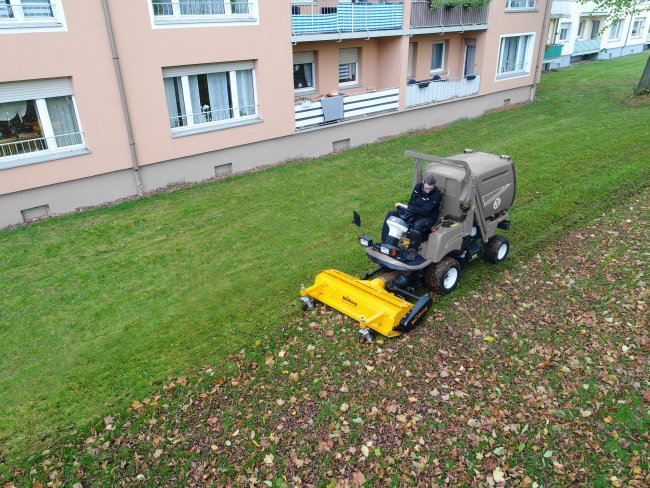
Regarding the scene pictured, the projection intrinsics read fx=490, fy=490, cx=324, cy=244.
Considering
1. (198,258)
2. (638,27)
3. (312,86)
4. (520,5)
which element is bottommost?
(198,258)

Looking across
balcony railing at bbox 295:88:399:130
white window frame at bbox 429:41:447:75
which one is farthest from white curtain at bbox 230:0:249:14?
white window frame at bbox 429:41:447:75

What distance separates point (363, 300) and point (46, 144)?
9559mm

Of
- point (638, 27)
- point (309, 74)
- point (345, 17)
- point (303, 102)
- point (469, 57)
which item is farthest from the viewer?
point (638, 27)

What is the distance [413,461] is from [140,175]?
11.1m

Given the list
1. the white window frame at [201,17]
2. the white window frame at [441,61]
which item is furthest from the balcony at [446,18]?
the white window frame at [201,17]

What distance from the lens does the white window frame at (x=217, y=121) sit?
1423 cm

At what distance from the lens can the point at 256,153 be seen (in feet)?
52.1

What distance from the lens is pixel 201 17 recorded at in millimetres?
13844

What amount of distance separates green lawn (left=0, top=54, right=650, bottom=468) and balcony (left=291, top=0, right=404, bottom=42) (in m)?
4.06

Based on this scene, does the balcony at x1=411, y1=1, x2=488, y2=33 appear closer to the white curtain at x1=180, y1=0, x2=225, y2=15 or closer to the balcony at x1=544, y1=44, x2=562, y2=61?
the white curtain at x1=180, y1=0, x2=225, y2=15

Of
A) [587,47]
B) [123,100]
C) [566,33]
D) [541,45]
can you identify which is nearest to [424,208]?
[123,100]

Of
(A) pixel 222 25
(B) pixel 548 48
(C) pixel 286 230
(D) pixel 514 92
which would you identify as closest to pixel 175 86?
(A) pixel 222 25

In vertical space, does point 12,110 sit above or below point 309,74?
below

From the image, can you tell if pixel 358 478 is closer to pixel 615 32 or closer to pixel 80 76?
pixel 80 76
